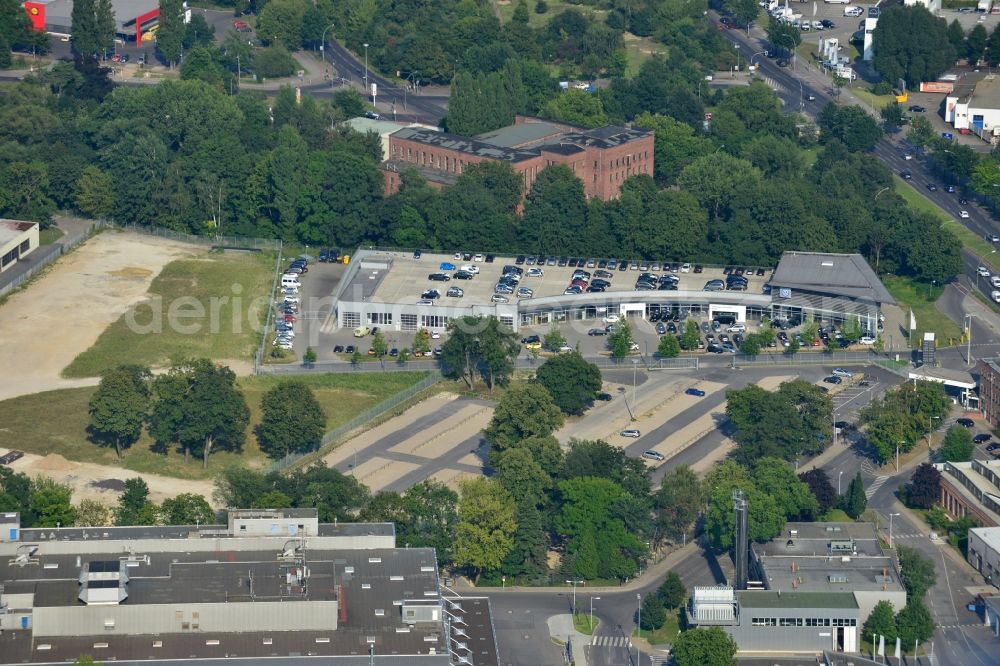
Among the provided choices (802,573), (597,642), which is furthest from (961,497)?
(597,642)

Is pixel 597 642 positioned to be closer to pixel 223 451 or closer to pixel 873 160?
pixel 223 451

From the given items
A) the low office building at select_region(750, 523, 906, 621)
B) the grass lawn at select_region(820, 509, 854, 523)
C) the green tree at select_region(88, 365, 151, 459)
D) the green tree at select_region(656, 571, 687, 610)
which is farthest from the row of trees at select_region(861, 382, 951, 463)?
the green tree at select_region(88, 365, 151, 459)

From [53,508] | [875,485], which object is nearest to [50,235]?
[53,508]

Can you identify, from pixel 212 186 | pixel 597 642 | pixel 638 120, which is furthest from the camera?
pixel 638 120

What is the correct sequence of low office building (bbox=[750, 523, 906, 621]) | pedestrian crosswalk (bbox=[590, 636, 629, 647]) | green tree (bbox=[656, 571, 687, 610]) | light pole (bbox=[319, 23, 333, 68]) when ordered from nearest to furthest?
pedestrian crosswalk (bbox=[590, 636, 629, 647])
low office building (bbox=[750, 523, 906, 621])
green tree (bbox=[656, 571, 687, 610])
light pole (bbox=[319, 23, 333, 68])

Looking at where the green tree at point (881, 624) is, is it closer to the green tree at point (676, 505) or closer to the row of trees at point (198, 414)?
the green tree at point (676, 505)

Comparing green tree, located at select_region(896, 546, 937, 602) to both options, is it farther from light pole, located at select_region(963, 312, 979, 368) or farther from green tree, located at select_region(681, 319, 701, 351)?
green tree, located at select_region(681, 319, 701, 351)
